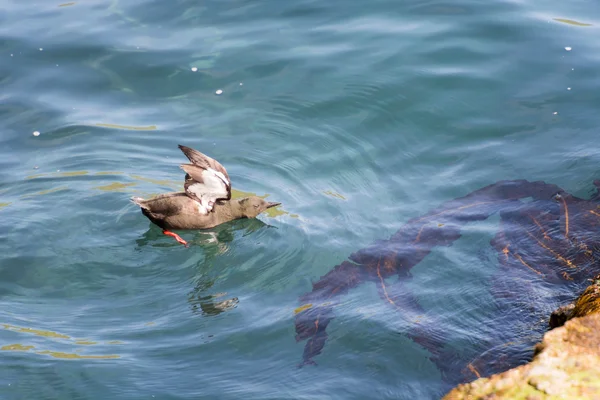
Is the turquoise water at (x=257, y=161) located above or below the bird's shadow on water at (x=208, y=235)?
above

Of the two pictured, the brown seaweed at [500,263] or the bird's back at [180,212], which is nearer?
the brown seaweed at [500,263]

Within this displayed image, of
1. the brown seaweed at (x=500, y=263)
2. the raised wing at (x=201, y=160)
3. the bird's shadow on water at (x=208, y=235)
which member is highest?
the raised wing at (x=201, y=160)

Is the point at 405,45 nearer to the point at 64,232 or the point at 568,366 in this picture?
the point at 64,232

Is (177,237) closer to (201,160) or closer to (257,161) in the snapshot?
(201,160)

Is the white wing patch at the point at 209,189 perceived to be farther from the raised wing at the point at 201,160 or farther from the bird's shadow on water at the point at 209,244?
the bird's shadow on water at the point at 209,244

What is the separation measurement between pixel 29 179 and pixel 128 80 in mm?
2496

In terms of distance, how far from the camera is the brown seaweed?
5270mm

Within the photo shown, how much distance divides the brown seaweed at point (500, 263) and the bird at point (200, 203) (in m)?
1.64

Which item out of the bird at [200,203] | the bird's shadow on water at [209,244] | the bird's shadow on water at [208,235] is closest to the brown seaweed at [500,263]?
the bird's shadow on water at [209,244]

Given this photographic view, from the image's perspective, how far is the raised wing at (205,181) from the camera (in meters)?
7.33

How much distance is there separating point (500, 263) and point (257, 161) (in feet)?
10.5

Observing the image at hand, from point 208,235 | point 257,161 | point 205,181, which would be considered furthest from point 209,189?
point 257,161

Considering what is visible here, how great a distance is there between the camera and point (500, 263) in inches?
249

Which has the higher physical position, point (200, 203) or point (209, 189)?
point (209, 189)
